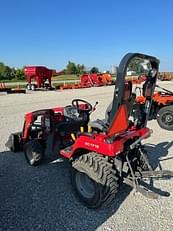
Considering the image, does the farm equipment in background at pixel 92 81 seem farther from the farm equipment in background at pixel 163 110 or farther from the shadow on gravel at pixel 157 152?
the shadow on gravel at pixel 157 152

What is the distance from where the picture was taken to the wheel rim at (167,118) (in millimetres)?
7852

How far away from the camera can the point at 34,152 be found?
473 cm

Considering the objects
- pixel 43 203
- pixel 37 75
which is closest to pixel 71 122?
pixel 43 203

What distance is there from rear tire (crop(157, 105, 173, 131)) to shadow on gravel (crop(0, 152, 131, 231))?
13.6ft

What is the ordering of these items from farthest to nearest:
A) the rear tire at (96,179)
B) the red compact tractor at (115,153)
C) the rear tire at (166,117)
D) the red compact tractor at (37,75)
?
the red compact tractor at (37,75) → the rear tire at (166,117) → the rear tire at (96,179) → the red compact tractor at (115,153)

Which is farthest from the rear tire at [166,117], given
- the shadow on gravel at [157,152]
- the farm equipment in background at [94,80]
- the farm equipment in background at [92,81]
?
the farm equipment in background at [94,80]

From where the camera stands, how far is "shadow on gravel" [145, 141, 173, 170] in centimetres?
505

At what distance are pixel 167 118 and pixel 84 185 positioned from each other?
5.04m

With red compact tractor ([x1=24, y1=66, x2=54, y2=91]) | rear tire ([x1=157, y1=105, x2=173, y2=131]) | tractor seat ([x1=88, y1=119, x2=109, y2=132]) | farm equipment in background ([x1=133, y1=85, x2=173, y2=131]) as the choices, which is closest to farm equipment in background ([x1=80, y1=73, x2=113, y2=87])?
red compact tractor ([x1=24, y1=66, x2=54, y2=91])

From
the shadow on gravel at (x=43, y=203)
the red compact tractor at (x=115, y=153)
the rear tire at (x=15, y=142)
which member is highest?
the red compact tractor at (x=115, y=153)

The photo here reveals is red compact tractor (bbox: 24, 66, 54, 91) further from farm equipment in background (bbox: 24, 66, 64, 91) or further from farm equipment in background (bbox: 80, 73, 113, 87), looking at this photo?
farm equipment in background (bbox: 80, 73, 113, 87)

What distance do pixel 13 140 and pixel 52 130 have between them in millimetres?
1363

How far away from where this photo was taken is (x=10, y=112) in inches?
436

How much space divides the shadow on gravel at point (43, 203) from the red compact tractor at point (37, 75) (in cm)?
1776
